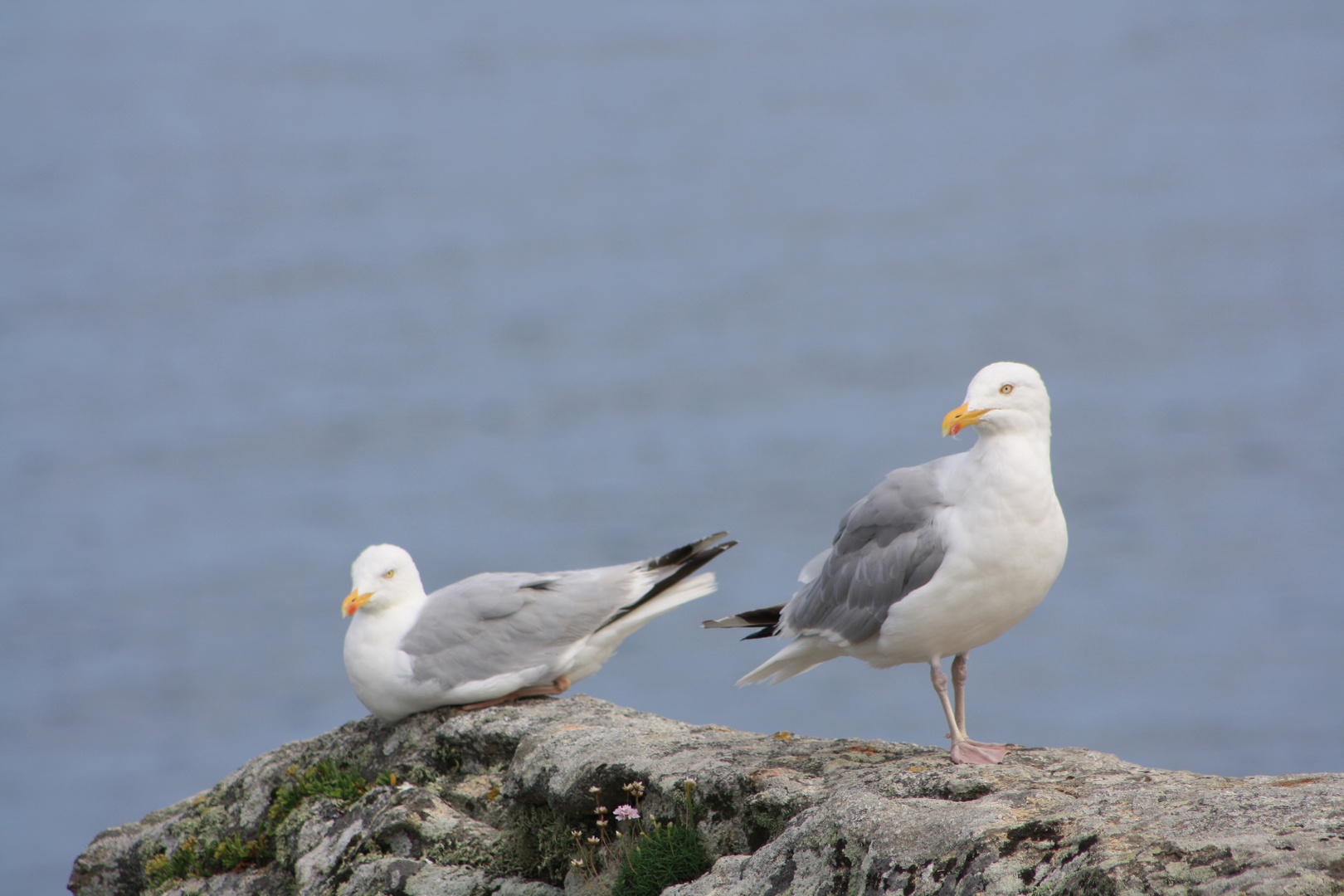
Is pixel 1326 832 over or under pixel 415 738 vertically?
under

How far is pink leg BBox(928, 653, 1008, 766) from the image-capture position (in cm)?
522

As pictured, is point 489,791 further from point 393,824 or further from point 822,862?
point 822,862

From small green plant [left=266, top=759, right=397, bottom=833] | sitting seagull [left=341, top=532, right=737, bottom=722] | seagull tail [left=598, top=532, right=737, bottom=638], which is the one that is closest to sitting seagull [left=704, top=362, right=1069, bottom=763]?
seagull tail [left=598, top=532, right=737, bottom=638]

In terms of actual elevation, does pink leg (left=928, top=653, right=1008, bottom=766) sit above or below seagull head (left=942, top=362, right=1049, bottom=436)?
below

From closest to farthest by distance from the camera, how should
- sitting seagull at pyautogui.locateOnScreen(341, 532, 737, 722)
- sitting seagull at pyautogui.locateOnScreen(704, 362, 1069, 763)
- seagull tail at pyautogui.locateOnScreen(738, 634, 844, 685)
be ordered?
sitting seagull at pyautogui.locateOnScreen(704, 362, 1069, 763), seagull tail at pyautogui.locateOnScreen(738, 634, 844, 685), sitting seagull at pyautogui.locateOnScreen(341, 532, 737, 722)

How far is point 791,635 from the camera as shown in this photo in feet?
20.4

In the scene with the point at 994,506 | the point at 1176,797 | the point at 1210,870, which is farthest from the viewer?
the point at 994,506

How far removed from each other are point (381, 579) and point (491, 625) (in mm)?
833

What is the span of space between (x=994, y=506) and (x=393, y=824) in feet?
10.9

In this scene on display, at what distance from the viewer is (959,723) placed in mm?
5699

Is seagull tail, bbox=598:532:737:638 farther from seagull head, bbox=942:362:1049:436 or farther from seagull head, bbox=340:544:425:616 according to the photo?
seagull head, bbox=942:362:1049:436

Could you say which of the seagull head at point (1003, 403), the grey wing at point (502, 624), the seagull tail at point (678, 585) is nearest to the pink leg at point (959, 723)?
the seagull head at point (1003, 403)

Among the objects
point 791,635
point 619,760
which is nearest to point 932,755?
point 791,635

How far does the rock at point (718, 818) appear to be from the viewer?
11.6 ft
